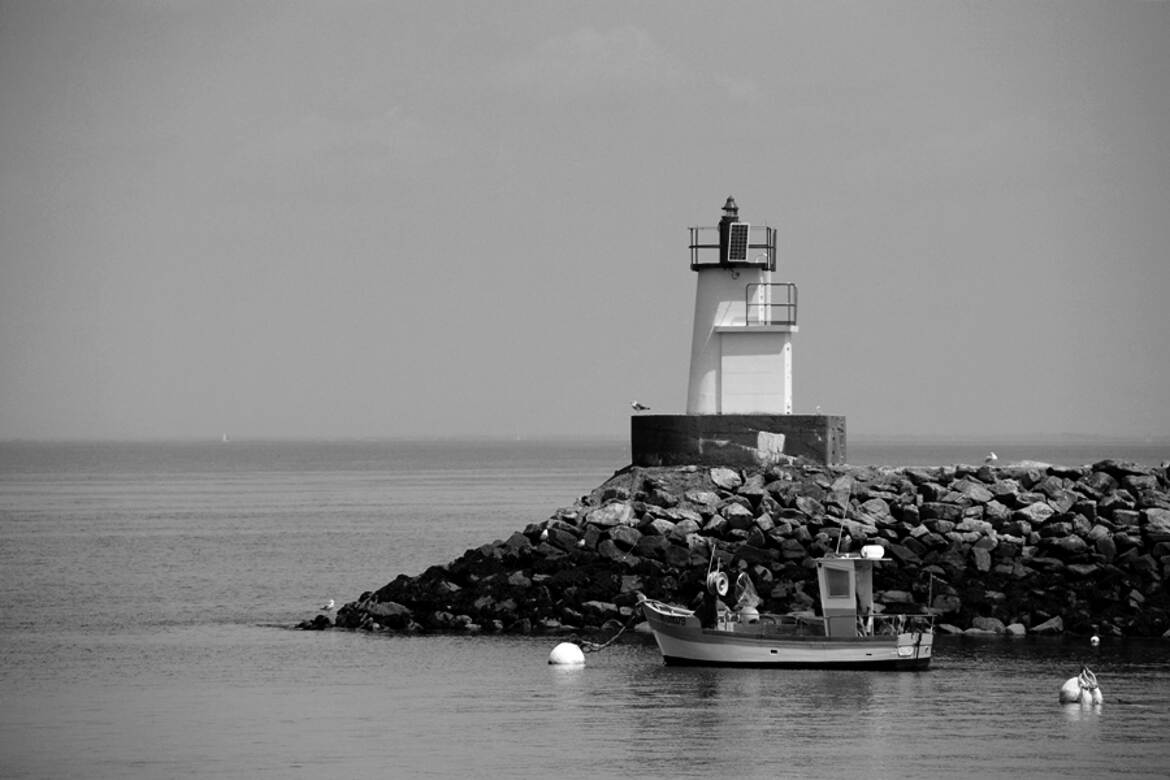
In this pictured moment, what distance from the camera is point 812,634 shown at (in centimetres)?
3491

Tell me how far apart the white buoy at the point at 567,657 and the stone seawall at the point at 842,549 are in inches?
127

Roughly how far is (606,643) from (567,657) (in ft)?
8.20

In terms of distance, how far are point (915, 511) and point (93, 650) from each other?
15897mm

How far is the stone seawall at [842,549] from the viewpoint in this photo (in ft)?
123

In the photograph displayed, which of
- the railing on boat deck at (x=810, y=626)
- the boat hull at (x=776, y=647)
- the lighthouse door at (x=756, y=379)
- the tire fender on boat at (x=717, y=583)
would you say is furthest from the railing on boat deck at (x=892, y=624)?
the lighthouse door at (x=756, y=379)

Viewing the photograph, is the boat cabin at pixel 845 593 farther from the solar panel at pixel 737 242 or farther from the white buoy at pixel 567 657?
the solar panel at pixel 737 242

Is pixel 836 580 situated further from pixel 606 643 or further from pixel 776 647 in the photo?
pixel 606 643

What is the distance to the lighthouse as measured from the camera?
138 ft

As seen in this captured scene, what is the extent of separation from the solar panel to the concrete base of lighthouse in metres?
3.37

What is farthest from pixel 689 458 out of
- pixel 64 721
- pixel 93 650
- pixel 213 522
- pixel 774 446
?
pixel 213 522

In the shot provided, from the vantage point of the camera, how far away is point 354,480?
146250 millimetres

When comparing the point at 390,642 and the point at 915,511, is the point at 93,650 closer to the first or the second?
the point at 390,642

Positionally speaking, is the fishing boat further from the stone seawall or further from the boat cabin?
the stone seawall

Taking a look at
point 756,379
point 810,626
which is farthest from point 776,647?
point 756,379
